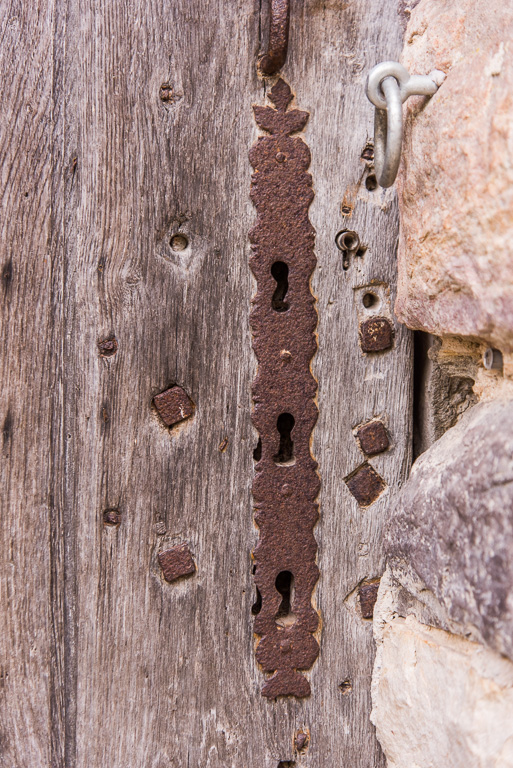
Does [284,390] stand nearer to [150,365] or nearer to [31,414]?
[150,365]

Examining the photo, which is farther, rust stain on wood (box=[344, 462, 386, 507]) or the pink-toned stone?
rust stain on wood (box=[344, 462, 386, 507])

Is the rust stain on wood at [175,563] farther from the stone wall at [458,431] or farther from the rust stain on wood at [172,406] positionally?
the stone wall at [458,431]

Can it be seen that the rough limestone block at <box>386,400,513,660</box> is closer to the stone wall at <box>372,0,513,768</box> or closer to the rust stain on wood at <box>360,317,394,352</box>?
the stone wall at <box>372,0,513,768</box>

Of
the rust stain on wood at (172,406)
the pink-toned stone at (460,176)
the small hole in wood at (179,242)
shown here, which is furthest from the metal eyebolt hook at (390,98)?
the rust stain on wood at (172,406)

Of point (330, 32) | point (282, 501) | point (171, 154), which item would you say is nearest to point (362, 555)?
point (282, 501)

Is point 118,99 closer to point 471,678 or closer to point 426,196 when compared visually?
point 426,196

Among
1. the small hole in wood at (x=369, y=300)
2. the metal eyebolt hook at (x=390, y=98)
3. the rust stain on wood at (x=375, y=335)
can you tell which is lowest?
the rust stain on wood at (x=375, y=335)

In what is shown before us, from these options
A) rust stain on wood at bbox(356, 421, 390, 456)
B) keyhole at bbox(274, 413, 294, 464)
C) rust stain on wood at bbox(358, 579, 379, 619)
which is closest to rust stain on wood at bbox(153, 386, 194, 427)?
keyhole at bbox(274, 413, 294, 464)
